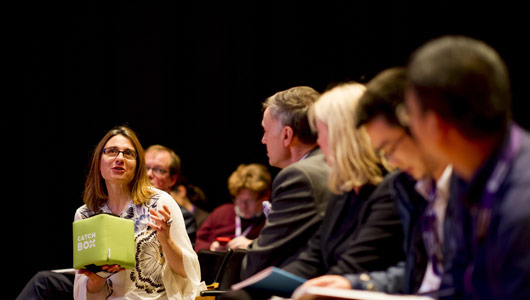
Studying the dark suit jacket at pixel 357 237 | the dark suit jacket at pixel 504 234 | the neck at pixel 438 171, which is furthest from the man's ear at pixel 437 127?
the dark suit jacket at pixel 357 237

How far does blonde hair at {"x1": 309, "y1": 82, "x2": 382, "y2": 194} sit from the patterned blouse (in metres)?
1.37

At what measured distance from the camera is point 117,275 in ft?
10.1

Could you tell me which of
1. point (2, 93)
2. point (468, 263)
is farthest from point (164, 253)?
point (2, 93)

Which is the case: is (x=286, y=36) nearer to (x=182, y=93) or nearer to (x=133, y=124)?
(x=182, y=93)

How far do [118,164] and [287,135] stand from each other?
44.9 inches

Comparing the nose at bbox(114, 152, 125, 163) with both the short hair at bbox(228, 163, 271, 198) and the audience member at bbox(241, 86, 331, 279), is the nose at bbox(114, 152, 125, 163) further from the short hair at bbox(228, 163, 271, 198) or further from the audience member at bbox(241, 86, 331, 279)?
the short hair at bbox(228, 163, 271, 198)

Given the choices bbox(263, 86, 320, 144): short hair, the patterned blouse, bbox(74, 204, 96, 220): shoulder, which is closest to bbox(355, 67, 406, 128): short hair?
bbox(263, 86, 320, 144): short hair

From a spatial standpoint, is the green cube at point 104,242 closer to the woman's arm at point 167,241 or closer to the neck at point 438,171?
the woman's arm at point 167,241

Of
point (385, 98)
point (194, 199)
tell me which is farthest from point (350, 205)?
point (194, 199)

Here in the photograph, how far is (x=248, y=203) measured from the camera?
5168mm

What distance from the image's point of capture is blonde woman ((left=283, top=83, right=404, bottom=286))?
6.15 ft

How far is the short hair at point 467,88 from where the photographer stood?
3.91 ft

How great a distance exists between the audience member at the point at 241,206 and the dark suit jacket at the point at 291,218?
2.70 meters

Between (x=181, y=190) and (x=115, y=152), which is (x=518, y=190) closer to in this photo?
(x=115, y=152)
